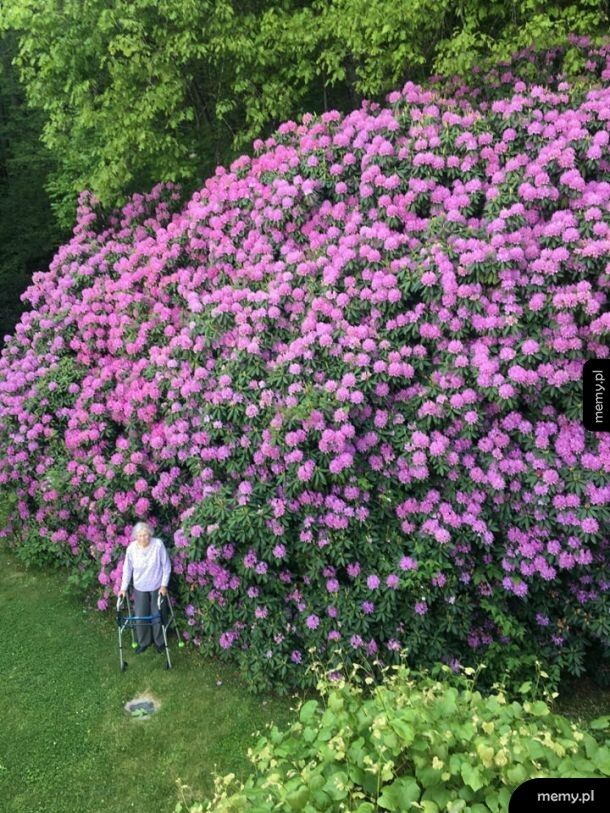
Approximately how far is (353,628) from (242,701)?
4.13ft

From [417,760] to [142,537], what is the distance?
433 cm

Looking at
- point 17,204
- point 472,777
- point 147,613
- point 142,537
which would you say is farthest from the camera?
point 17,204

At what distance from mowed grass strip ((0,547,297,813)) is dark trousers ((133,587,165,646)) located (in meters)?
0.14

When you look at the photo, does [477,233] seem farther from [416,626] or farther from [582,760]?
[582,760]

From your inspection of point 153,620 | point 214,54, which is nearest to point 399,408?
point 153,620

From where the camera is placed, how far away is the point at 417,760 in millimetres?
2148

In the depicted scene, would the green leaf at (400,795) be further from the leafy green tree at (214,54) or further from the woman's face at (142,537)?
the leafy green tree at (214,54)

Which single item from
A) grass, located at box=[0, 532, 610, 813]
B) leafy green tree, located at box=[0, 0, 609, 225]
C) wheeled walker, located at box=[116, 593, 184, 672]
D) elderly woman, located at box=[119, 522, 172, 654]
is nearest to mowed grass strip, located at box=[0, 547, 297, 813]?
grass, located at box=[0, 532, 610, 813]

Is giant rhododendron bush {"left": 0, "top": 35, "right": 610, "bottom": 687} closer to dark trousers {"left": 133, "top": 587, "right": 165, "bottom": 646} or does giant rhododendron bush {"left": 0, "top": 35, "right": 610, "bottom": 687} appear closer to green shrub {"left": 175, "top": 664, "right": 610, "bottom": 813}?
dark trousers {"left": 133, "top": 587, "right": 165, "bottom": 646}

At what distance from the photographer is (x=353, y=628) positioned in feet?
17.0

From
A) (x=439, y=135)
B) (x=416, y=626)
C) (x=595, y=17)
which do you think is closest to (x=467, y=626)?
(x=416, y=626)

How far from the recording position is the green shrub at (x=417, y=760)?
2.05m

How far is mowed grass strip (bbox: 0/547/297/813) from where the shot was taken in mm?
4711

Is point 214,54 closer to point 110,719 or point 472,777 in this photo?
point 110,719
